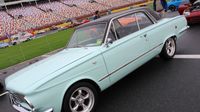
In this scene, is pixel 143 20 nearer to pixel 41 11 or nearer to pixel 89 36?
pixel 89 36

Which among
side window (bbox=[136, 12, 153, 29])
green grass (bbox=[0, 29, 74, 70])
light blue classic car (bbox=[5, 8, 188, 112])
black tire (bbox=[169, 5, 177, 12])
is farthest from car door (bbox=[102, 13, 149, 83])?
black tire (bbox=[169, 5, 177, 12])

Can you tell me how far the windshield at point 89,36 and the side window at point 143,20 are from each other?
106 centimetres

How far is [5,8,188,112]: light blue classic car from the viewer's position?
396 cm

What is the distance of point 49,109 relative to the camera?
151 inches

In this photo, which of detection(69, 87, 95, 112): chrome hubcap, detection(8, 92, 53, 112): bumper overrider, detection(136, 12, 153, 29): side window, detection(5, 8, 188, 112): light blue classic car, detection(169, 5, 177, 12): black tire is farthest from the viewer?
detection(169, 5, 177, 12): black tire

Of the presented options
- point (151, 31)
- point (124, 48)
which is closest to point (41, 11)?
point (151, 31)

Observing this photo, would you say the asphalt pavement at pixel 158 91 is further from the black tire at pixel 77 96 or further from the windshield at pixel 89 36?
the windshield at pixel 89 36

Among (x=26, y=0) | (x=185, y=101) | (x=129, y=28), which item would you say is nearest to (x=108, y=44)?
(x=129, y=28)

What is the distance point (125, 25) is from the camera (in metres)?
5.67

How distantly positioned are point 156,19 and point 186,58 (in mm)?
1258

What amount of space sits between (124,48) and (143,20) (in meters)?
1.30

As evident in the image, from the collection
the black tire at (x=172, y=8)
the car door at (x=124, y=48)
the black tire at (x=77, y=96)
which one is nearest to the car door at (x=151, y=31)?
the car door at (x=124, y=48)

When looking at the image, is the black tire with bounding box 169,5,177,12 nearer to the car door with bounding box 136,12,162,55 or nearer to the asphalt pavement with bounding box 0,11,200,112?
the asphalt pavement with bounding box 0,11,200,112

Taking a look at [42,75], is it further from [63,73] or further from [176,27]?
[176,27]
